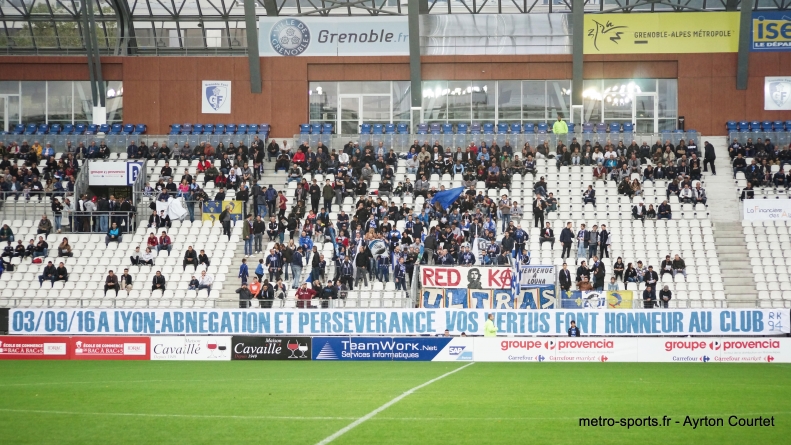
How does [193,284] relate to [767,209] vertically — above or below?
below

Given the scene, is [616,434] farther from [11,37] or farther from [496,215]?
[11,37]

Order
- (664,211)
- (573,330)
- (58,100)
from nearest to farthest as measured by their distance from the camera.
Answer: (573,330)
(664,211)
(58,100)

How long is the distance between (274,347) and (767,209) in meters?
21.2

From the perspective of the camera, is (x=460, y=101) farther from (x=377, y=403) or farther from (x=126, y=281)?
(x=377, y=403)

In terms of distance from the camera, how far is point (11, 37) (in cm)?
4844

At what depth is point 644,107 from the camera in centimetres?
4550

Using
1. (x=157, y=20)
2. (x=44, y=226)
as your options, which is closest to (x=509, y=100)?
(x=157, y=20)

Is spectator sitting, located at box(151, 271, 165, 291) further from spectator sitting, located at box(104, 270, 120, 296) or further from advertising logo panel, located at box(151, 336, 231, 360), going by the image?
advertising logo panel, located at box(151, 336, 231, 360)

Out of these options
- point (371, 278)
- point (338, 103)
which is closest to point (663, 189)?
point (371, 278)

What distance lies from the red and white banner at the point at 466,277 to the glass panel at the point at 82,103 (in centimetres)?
2479

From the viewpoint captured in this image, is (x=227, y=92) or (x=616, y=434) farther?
(x=227, y=92)

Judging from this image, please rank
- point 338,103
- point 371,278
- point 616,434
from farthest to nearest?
point 338,103
point 371,278
point 616,434

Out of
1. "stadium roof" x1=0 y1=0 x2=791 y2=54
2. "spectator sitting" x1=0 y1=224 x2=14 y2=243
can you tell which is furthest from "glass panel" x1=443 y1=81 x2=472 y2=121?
"spectator sitting" x1=0 y1=224 x2=14 y2=243

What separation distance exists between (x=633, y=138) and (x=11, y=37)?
3280 centimetres
